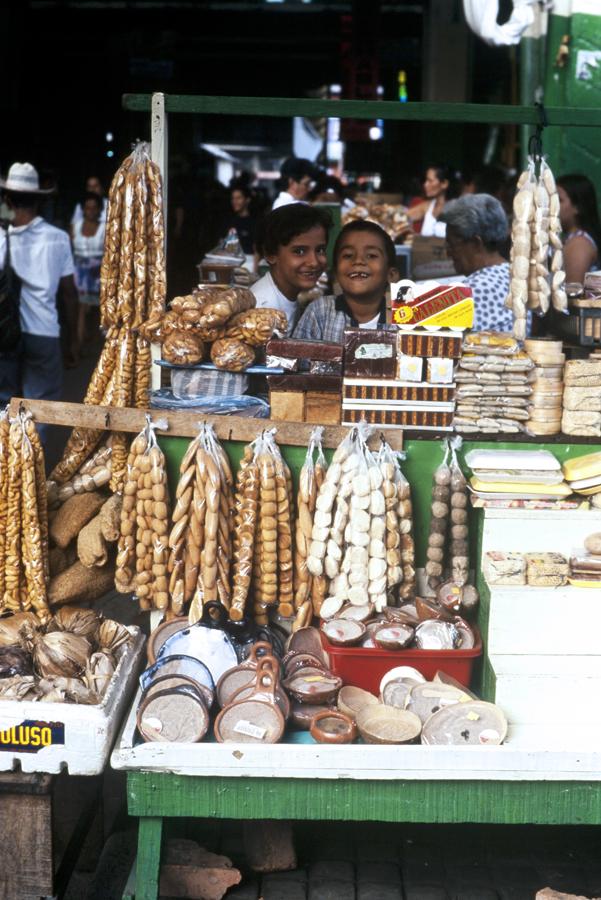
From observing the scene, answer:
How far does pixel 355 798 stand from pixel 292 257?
2.42 m

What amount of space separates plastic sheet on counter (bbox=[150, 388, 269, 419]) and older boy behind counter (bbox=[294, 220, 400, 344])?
29.6 inches

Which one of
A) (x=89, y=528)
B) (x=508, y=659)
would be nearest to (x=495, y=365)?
(x=508, y=659)

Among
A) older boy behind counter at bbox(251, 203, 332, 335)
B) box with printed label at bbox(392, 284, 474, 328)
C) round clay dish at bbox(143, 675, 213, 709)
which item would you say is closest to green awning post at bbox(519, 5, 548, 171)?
older boy behind counter at bbox(251, 203, 332, 335)

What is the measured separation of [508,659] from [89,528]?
1505 millimetres

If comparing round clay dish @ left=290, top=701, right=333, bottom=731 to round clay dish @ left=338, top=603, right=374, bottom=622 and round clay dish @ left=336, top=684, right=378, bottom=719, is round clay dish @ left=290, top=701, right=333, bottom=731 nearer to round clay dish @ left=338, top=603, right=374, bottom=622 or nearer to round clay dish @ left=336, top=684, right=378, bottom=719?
round clay dish @ left=336, top=684, right=378, bottom=719

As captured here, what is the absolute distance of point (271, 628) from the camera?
150 inches

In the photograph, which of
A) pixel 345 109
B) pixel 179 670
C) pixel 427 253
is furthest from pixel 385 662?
pixel 427 253

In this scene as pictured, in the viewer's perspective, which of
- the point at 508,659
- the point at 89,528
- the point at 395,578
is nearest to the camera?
the point at 508,659

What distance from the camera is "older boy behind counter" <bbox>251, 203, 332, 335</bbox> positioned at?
4793mm

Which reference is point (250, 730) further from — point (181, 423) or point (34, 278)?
point (34, 278)

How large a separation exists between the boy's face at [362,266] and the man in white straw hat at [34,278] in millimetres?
2624

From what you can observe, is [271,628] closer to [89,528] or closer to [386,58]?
[89,528]

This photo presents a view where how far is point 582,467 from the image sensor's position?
358 cm

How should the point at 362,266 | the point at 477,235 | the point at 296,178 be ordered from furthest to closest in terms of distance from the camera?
the point at 296,178, the point at 477,235, the point at 362,266
